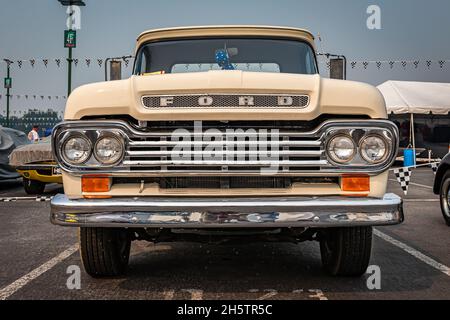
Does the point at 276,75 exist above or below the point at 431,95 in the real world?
below

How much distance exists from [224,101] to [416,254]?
108 inches

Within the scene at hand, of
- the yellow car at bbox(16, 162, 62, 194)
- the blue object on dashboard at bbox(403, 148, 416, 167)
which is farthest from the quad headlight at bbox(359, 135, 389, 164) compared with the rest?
the blue object on dashboard at bbox(403, 148, 416, 167)

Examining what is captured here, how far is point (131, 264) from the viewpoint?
4.34 metres

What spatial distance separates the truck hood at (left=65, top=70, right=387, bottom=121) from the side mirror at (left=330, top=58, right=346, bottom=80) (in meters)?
1.69

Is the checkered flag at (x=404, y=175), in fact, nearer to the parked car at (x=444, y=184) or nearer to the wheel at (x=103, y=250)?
the parked car at (x=444, y=184)

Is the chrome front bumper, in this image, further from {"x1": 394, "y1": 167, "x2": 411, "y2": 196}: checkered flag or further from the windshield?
{"x1": 394, "y1": 167, "x2": 411, "y2": 196}: checkered flag

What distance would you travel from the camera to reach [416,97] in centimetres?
1830

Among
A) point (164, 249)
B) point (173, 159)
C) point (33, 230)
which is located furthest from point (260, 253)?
point (33, 230)

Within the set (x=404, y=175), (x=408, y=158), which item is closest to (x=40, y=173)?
(x=404, y=175)

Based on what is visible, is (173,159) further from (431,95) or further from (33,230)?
(431,95)

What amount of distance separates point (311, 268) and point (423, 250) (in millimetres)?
1485

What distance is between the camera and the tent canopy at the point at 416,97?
17711mm

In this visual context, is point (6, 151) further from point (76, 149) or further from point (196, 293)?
point (196, 293)

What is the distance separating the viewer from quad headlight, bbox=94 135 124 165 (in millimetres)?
3197
